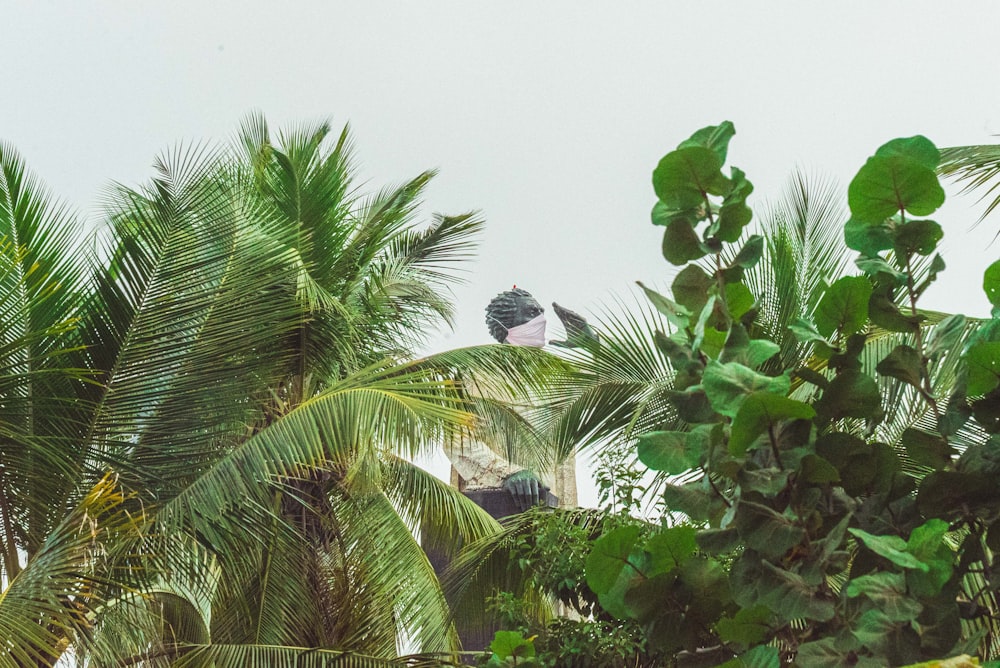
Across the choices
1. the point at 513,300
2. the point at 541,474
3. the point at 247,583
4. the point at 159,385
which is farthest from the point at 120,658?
the point at 513,300

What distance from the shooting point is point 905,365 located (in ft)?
4.59

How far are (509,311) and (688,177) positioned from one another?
8113 mm

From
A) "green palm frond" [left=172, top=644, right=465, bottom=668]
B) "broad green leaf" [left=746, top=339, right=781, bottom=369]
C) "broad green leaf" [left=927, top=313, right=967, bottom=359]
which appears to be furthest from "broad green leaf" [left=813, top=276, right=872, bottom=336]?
"green palm frond" [left=172, top=644, right=465, bottom=668]

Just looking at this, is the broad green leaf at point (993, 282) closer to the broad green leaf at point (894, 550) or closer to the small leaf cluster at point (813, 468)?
the small leaf cluster at point (813, 468)

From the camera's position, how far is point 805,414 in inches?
49.0

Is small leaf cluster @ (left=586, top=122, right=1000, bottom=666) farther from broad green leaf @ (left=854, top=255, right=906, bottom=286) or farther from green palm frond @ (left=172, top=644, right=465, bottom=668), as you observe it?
green palm frond @ (left=172, top=644, right=465, bottom=668)

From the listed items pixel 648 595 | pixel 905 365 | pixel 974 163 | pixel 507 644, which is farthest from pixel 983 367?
pixel 974 163

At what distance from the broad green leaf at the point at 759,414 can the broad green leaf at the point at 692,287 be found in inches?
13.0

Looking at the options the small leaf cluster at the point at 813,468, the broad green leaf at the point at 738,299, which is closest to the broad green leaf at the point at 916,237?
the small leaf cluster at the point at 813,468

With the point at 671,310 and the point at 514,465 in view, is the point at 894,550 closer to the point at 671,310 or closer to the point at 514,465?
the point at 671,310

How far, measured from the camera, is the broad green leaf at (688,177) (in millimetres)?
1452

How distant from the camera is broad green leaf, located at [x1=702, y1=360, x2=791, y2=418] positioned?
1.25 m

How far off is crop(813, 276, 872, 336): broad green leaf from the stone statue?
6.70 meters

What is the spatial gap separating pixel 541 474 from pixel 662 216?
7.22m
